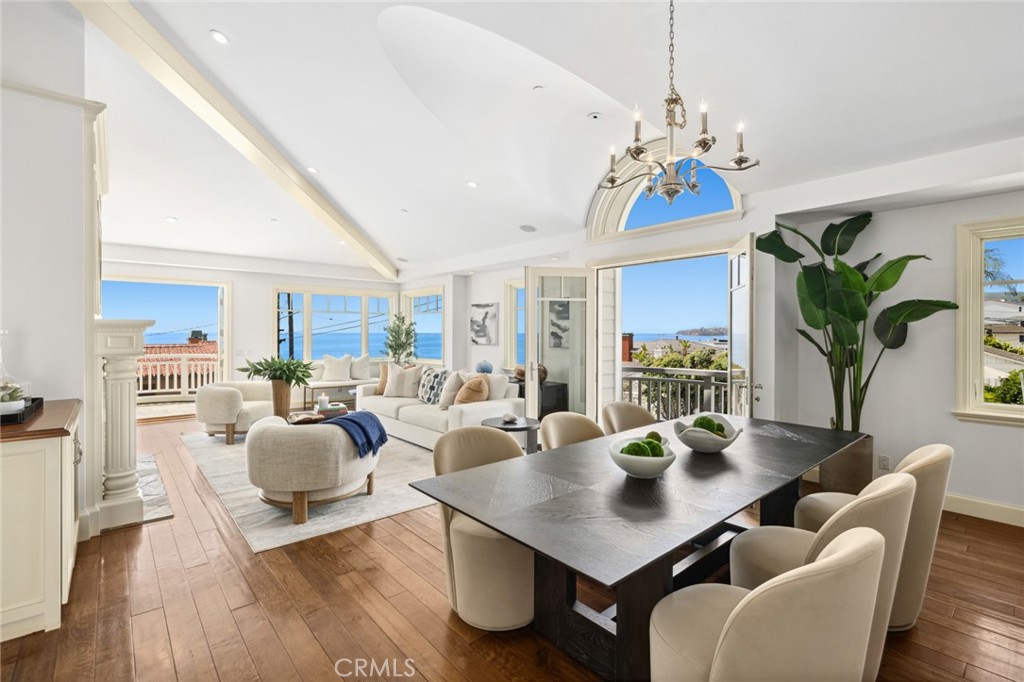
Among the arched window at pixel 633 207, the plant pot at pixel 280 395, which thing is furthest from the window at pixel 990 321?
the plant pot at pixel 280 395

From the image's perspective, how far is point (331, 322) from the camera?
9445 millimetres

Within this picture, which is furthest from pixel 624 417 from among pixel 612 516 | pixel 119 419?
pixel 119 419

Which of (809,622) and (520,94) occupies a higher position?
(520,94)

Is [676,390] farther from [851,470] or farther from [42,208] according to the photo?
[42,208]

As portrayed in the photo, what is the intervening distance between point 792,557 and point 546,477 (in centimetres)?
98

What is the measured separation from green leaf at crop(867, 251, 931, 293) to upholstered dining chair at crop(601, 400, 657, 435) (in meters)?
1.85

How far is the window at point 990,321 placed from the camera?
3.31 metres

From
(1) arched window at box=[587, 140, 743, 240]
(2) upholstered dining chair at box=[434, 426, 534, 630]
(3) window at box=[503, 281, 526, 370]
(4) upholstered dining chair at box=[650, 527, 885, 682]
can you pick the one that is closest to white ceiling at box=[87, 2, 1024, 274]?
(1) arched window at box=[587, 140, 743, 240]

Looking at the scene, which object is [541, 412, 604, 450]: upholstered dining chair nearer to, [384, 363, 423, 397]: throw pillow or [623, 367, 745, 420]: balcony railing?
[623, 367, 745, 420]: balcony railing

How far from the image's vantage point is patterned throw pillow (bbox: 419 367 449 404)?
232 inches

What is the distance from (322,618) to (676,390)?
5.15m

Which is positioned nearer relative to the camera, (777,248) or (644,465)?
(644,465)

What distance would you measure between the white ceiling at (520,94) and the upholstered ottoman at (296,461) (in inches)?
112

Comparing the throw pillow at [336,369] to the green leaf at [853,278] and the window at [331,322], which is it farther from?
the green leaf at [853,278]
